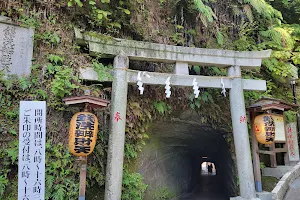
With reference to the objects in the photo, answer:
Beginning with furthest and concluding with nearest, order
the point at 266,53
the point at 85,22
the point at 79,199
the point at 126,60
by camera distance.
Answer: the point at 266,53
the point at 85,22
the point at 126,60
the point at 79,199

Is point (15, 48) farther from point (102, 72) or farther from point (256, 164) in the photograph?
point (256, 164)

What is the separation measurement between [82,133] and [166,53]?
3412 millimetres

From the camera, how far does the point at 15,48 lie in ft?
19.2

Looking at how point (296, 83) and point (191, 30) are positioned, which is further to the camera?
point (296, 83)

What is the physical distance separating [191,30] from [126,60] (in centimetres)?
361

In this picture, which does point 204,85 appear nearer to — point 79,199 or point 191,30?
point 191,30

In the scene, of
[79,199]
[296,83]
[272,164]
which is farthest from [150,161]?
[296,83]

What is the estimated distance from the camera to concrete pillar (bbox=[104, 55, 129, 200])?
19.0ft

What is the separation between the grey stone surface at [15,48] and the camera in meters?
5.71

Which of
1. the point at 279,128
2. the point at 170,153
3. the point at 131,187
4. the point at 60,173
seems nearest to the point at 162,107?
the point at 131,187

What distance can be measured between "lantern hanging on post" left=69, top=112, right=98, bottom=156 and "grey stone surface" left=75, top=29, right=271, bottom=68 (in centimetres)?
205

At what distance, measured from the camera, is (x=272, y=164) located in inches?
352

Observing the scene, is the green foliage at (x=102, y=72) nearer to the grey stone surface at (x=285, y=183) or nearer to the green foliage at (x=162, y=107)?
the green foliage at (x=162, y=107)

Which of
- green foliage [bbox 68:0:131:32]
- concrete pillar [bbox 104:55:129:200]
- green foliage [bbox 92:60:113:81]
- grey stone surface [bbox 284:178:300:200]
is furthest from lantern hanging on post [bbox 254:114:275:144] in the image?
green foliage [bbox 68:0:131:32]
